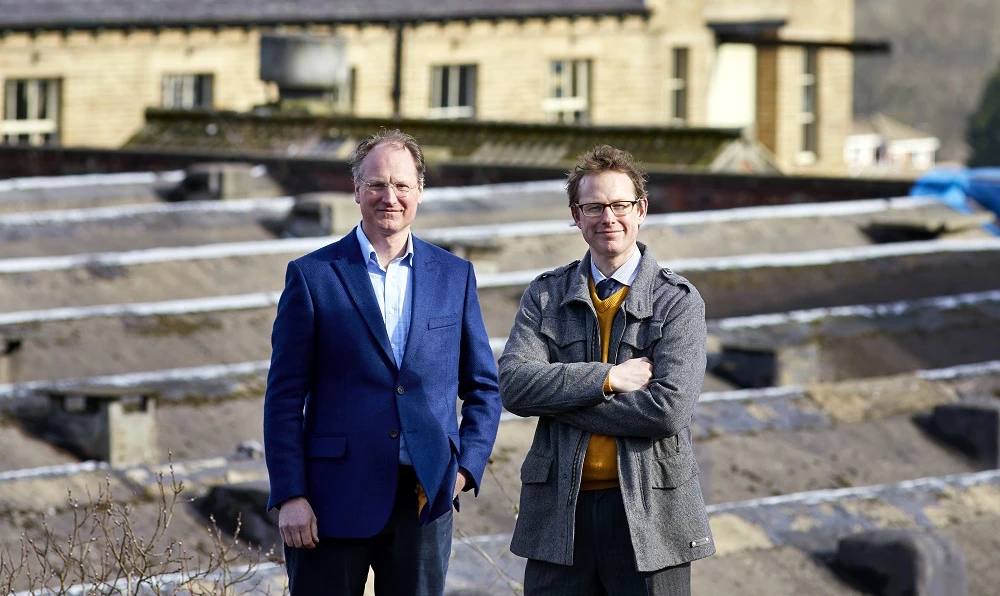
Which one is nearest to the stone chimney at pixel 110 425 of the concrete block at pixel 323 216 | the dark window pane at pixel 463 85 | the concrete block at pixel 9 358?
the concrete block at pixel 9 358

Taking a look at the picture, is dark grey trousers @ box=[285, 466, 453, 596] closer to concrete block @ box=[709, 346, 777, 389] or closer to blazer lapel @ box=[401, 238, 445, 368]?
blazer lapel @ box=[401, 238, 445, 368]

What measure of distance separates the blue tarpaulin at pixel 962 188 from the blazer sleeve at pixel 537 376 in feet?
51.0

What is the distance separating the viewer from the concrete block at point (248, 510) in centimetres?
952

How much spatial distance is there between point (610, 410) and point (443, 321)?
64cm

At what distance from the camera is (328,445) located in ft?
17.1

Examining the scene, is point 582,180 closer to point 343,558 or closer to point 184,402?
point 343,558

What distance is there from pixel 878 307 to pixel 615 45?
71.8 feet

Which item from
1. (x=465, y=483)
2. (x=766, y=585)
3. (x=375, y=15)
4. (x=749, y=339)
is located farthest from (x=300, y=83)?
(x=465, y=483)

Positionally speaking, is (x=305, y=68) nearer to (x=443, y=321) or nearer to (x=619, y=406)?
(x=443, y=321)

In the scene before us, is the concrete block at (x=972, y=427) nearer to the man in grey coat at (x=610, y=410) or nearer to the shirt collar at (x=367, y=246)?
the man in grey coat at (x=610, y=410)

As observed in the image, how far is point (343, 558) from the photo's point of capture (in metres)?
5.22

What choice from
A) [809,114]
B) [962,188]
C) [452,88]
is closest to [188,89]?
[452,88]

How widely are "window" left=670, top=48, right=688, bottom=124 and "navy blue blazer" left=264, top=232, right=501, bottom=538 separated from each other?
32710 millimetres

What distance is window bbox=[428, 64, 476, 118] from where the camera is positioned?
35.2 metres
